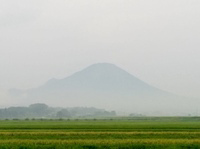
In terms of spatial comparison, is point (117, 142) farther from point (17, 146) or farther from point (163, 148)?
point (17, 146)

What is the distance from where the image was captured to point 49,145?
22.6 metres

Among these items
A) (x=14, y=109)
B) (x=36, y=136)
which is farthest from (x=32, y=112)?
(x=36, y=136)

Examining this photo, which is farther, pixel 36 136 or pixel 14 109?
pixel 14 109

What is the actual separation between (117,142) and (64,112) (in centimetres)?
16812

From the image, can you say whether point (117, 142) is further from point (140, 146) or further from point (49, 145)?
point (49, 145)

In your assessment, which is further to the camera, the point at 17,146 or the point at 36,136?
the point at 36,136

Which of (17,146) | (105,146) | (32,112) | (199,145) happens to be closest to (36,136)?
(17,146)

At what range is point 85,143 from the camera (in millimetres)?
23047

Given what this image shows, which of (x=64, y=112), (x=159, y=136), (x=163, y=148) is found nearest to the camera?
(x=163, y=148)

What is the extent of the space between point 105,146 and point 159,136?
727 cm

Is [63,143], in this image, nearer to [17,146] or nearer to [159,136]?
[17,146]

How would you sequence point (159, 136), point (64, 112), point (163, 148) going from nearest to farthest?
point (163, 148) < point (159, 136) < point (64, 112)

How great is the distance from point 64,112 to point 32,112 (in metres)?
21.3

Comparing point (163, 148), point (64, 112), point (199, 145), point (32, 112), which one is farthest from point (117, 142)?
point (32, 112)
